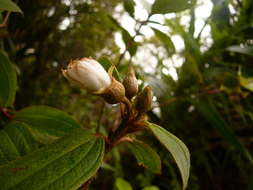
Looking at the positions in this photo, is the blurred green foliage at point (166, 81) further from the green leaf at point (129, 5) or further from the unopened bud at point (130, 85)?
the unopened bud at point (130, 85)

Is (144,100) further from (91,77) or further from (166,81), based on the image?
(166,81)

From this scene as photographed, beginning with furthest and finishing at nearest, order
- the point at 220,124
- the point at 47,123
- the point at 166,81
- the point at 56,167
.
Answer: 1. the point at 166,81
2. the point at 220,124
3. the point at 47,123
4. the point at 56,167

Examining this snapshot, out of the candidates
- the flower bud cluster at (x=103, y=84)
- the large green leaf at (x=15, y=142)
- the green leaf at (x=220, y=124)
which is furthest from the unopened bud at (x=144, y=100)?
the green leaf at (x=220, y=124)

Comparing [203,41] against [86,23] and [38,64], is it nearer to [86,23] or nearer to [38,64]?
[86,23]

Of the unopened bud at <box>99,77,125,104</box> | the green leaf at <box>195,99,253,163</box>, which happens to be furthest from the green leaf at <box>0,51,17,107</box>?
the green leaf at <box>195,99,253,163</box>

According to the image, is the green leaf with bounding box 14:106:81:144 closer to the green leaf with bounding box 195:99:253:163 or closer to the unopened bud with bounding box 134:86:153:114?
the unopened bud with bounding box 134:86:153:114

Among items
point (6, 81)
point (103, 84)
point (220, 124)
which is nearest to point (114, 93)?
point (103, 84)
